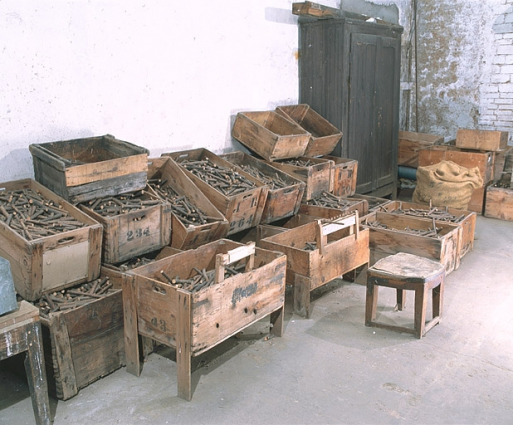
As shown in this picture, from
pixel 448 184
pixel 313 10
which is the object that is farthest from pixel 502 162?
pixel 313 10

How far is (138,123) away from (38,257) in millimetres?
2169

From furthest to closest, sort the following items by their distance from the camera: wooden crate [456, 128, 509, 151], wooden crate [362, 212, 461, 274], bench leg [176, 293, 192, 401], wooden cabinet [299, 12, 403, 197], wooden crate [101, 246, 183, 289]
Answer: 1. wooden crate [456, 128, 509, 151]
2. wooden cabinet [299, 12, 403, 197]
3. wooden crate [362, 212, 461, 274]
4. wooden crate [101, 246, 183, 289]
5. bench leg [176, 293, 192, 401]

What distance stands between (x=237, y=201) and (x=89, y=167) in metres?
1.38

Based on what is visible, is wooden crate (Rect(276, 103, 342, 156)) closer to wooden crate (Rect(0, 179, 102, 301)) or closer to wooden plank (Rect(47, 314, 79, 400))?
wooden crate (Rect(0, 179, 102, 301))

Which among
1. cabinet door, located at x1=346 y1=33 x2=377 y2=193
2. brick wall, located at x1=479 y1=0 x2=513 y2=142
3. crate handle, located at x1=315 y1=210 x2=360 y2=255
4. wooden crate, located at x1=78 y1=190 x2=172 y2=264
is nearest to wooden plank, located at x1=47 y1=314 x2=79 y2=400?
wooden crate, located at x1=78 y1=190 x2=172 y2=264

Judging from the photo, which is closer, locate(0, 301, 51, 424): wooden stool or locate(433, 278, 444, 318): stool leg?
locate(0, 301, 51, 424): wooden stool

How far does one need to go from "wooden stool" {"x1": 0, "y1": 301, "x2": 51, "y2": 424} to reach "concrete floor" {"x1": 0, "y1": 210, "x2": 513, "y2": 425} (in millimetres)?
264

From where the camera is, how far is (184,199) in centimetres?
479

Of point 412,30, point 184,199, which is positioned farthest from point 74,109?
point 412,30

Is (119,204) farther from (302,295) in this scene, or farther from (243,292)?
(302,295)

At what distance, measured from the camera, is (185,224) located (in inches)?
177

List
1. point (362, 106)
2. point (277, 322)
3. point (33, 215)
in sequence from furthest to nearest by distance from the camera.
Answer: point (362, 106)
point (277, 322)
point (33, 215)

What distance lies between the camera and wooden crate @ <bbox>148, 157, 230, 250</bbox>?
14.4ft

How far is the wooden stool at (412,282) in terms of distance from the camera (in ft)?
13.3
